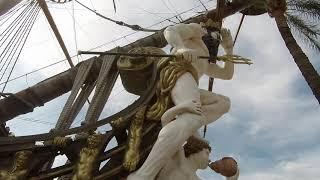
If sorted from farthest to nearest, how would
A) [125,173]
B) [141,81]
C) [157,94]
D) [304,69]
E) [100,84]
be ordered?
[100,84]
[304,69]
[141,81]
[157,94]
[125,173]

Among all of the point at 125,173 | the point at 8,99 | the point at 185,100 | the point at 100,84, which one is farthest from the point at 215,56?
the point at 8,99

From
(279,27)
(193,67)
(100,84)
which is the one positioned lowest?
(193,67)

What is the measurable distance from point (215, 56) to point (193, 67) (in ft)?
1.17

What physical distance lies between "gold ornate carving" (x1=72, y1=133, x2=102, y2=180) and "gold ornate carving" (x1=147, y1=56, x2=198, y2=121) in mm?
621

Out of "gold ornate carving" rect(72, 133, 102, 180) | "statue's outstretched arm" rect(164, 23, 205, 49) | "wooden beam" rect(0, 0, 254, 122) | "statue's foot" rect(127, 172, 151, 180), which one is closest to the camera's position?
"statue's foot" rect(127, 172, 151, 180)

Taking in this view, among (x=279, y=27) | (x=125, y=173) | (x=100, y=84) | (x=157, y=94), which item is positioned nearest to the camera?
(x=125, y=173)

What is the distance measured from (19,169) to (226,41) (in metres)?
2.83

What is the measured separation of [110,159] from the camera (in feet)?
16.1

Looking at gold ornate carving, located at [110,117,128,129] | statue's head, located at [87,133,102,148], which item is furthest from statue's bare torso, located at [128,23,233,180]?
statue's head, located at [87,133,102,148]

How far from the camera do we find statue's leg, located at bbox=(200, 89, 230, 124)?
5.36 meters

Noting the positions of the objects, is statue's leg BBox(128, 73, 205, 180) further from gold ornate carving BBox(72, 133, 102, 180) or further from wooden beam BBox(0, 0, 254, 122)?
wooden beam BBox(0, 0, 254, 122)

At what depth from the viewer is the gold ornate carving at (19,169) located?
4.70m

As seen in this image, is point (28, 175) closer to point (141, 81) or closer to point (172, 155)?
point (172, 155)

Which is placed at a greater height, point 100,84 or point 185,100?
point 100,84
